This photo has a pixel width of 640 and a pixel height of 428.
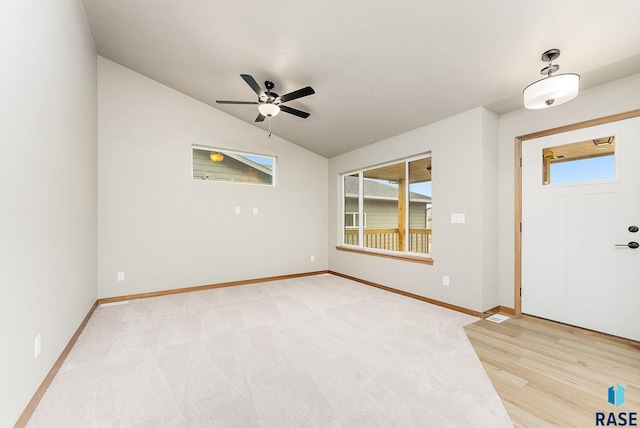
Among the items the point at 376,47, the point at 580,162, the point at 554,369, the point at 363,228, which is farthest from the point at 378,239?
the point at 376,47

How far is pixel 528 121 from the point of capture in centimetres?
335

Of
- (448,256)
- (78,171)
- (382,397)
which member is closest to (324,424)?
(382,397)

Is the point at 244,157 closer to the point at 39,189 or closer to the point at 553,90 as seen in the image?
the point at 39,189

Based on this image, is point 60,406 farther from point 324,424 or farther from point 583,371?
point 583,371

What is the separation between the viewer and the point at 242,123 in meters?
5.01

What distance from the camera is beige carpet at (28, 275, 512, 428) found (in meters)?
1.65

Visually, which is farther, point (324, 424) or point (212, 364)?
point (212, 364)

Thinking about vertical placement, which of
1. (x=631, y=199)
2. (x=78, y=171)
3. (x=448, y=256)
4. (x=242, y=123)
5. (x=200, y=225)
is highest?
(x=242, y=123)

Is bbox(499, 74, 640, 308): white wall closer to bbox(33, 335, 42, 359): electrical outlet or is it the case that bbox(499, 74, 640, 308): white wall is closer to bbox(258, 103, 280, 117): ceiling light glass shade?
bbox(258, 103, 280, 117): ceiling light glass shade

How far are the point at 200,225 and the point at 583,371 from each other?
4.82 metres

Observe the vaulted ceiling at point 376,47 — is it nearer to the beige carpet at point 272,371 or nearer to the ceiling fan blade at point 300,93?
the ceiling fan blade at point 300,93

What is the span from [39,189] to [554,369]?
13.1 feet

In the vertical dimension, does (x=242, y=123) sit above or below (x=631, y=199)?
above

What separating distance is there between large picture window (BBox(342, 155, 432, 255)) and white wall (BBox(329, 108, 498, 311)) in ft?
2.24
